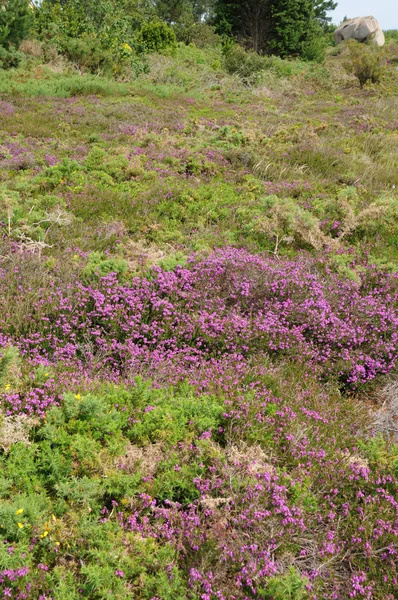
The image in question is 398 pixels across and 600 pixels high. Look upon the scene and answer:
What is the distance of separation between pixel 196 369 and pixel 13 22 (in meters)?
20.5

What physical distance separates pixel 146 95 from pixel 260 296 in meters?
15.5

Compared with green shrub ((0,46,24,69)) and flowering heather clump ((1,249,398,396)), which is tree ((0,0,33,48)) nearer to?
green shrub ((0,46,24,69))

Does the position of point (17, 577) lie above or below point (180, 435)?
below

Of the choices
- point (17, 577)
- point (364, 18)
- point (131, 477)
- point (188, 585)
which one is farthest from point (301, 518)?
point (364, 18)

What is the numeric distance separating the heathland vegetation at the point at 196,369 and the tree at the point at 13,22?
997 cm

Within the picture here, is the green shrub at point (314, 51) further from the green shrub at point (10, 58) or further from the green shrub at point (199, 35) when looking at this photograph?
the green shrub at point (10, 58)

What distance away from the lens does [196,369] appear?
4.38 m

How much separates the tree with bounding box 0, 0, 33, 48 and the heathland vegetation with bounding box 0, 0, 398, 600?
997 centimetres

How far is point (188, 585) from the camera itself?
2512mm

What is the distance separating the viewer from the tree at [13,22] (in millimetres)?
18000

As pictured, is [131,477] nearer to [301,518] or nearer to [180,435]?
[180,435]

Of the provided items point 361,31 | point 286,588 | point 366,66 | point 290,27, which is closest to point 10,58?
point 366,66

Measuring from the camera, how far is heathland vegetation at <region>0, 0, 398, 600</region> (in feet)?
8.64

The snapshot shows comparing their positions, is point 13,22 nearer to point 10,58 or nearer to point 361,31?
point 10,58
